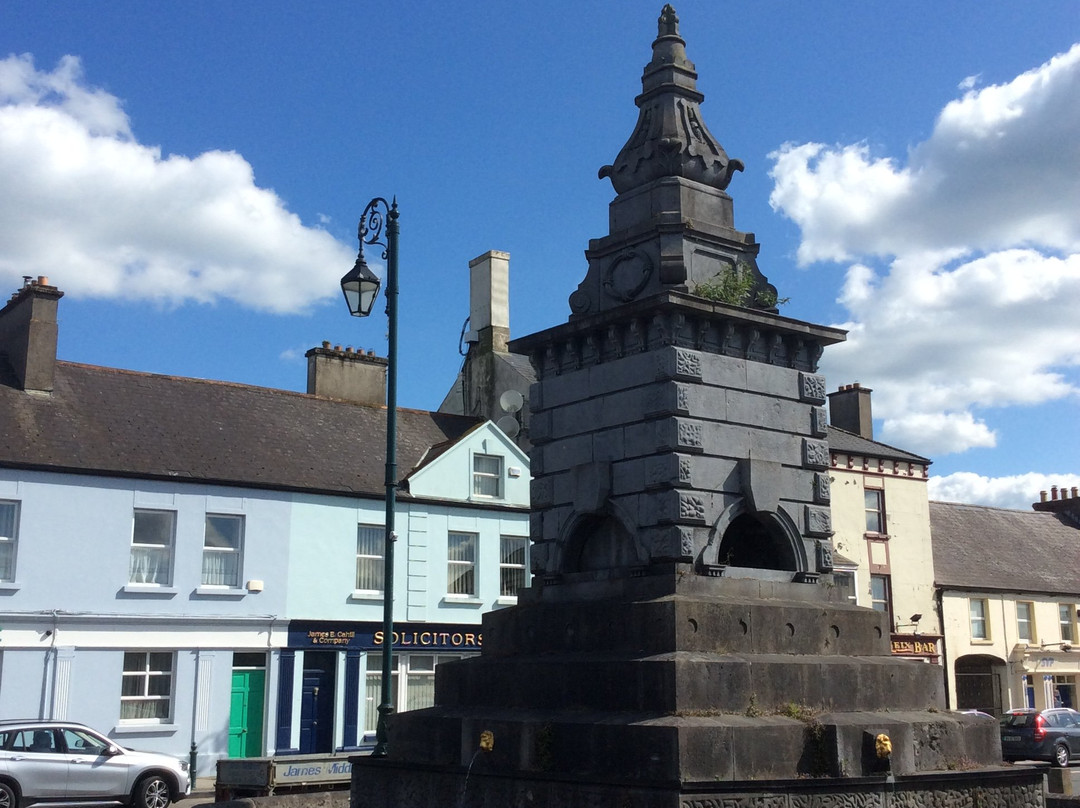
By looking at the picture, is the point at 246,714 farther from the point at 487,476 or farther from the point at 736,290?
the point at 736,290

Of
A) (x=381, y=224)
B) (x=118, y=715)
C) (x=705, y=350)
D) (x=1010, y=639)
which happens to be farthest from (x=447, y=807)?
(x=1010, y=639)

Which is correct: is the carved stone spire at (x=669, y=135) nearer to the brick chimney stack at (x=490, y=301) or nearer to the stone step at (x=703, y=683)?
the stone step at (x=703, y=683)

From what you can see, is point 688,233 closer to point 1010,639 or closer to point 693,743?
point 693,743

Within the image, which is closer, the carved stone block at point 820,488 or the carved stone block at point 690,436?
the carved stone block at point 690,436

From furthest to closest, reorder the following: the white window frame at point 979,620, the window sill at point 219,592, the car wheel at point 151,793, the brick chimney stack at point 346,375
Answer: the white window frame at point 979,620, the brick chimney stack at point 346,375, the window sill at point 219,592, the car wheel at point 151,793

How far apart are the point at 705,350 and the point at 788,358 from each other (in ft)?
4.06

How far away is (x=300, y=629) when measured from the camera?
28.3 metres

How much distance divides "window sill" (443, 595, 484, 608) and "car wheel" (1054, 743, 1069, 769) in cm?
1419

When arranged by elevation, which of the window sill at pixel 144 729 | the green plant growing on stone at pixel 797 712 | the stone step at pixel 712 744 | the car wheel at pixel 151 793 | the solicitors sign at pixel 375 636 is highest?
the solicitors sign at pixel 375 636

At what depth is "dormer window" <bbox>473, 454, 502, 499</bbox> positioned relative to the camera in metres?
32.0

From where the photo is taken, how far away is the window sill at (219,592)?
88.4ft

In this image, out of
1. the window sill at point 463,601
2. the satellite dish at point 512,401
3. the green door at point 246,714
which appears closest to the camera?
the green door at point 246,714

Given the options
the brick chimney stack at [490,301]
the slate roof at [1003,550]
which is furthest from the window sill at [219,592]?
the slate roof at [1003,550]

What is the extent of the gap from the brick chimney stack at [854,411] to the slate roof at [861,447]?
0.87m
